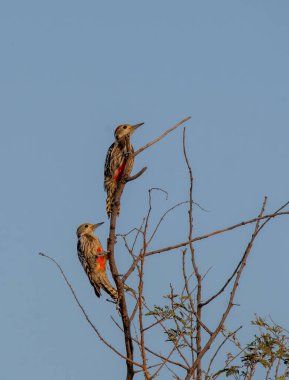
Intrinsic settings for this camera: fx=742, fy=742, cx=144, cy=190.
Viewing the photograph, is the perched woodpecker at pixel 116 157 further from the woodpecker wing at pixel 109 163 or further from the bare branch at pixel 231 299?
the bare branch at pixel 231 299

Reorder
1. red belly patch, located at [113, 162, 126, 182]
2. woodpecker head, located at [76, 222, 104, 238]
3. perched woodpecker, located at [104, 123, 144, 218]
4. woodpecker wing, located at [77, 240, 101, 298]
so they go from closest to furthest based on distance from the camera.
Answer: red belly patch, located at [113, 162, 126, 182] → perched woodpecker, located at [104, 123, 144, 218] → woodpecker wing, located at [77, 240, 101, 298] → woodpecker head, located at [76, 222, 104, 238]

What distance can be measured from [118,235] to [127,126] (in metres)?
4.74

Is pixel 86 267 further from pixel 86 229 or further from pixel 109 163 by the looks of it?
pixel 109 163

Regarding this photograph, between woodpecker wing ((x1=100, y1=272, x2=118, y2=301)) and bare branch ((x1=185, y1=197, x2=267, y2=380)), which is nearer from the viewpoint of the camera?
bare branch ((x1=185, y1=197, x2=267, y2=380))

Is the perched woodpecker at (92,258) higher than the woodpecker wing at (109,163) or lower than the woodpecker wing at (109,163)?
lower

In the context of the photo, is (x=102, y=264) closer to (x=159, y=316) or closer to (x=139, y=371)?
(x=159, y=316)

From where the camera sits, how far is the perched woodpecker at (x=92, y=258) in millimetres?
10398

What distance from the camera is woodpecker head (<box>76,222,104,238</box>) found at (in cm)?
1146

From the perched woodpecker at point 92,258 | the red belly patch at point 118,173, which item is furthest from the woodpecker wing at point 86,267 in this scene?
the red belly patch at point 118,173

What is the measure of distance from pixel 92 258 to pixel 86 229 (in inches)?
31.1

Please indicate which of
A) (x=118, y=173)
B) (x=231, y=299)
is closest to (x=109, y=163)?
(x=118, y=173)

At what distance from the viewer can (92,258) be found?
1087 cm

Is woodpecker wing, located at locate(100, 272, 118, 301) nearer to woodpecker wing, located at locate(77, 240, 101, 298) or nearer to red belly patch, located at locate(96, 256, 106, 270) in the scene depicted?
woodpecker wing, located at locate(77, 240, 101, 298)

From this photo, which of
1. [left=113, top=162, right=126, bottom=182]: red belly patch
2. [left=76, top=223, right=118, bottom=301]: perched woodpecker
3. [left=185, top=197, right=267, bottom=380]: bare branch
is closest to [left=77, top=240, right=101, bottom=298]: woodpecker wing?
[left=76, top=223, right=118, bottom=301]: perched woodpecker
